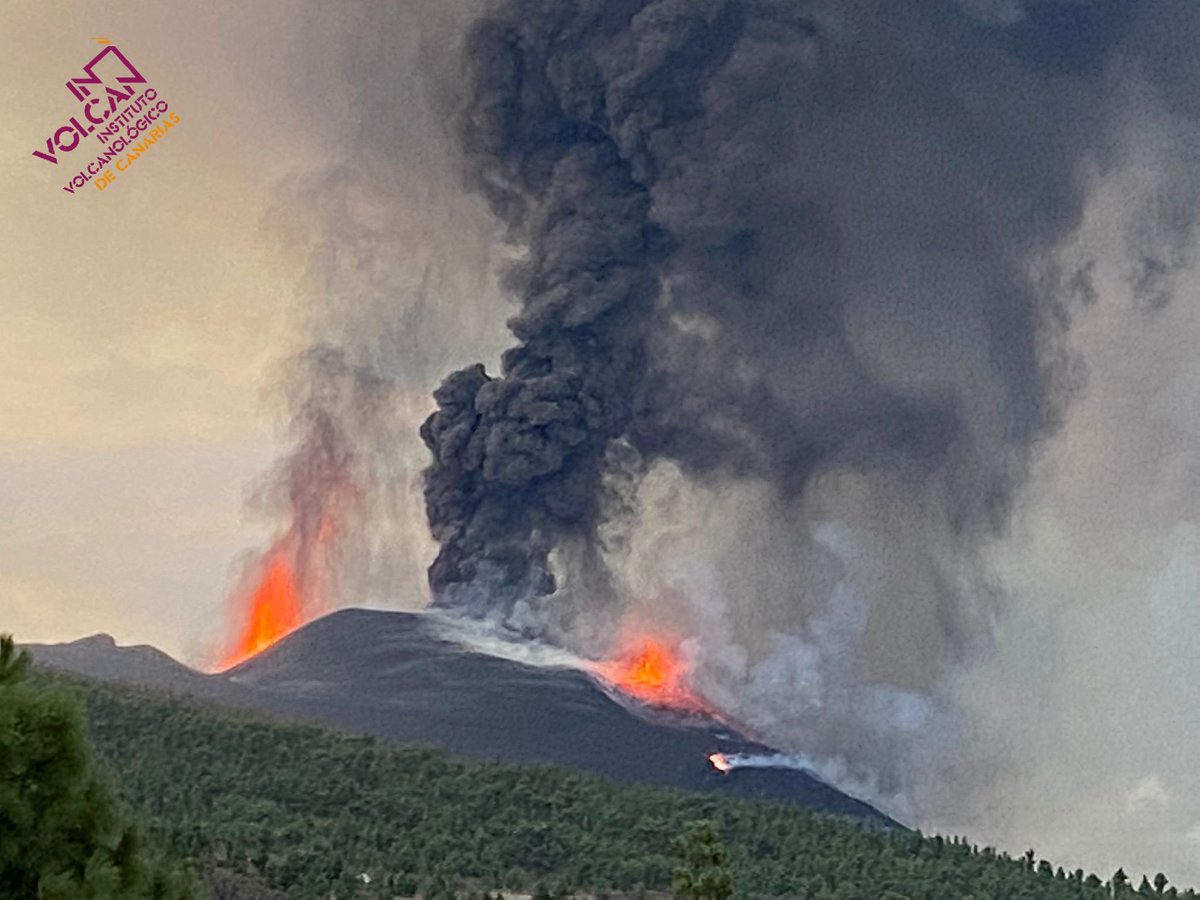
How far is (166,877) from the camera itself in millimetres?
11234

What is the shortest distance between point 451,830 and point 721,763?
56.7 meters

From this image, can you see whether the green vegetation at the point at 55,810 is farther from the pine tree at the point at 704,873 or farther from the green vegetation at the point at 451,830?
the green vegetation at the point at 451,830

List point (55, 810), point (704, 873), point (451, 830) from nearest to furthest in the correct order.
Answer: point (55, 810), point (704, 873), point (451, 830)

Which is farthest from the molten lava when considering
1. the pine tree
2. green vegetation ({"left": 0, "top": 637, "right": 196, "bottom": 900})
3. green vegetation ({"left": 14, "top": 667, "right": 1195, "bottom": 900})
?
green vegetation ({"left": 0, "top": 637, "right": 196, "bottom": 900})

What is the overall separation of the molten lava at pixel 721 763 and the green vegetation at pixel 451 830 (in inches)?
1686

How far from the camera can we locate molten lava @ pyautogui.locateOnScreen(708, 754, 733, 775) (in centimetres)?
10350

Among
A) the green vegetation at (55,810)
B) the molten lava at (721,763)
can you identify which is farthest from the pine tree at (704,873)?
the molten lava at (721,763)

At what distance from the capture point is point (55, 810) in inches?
418

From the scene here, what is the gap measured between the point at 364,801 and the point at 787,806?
17.2 metres

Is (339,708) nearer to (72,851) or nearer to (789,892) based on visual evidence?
(789,892)

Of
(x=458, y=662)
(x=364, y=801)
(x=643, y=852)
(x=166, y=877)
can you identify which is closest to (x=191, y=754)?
(x=364, y=801)

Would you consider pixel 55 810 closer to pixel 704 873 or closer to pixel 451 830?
pixel 704 873

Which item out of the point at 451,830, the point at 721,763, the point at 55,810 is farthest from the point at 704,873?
the point at 721,763

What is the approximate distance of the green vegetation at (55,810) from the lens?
10.4 metres
